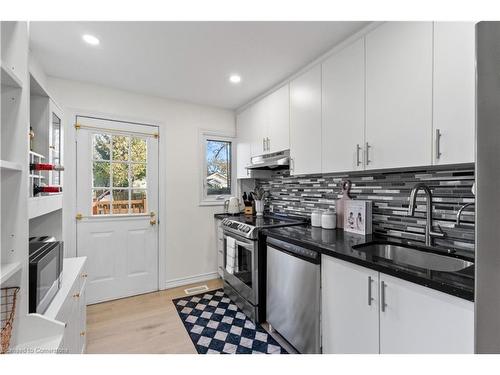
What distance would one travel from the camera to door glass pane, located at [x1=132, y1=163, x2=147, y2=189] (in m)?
2.75

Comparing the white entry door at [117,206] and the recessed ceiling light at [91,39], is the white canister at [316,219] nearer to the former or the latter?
the white entry door at [117,206]

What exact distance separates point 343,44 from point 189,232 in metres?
2.55

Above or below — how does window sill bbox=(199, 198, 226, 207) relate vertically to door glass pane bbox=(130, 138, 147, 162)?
below

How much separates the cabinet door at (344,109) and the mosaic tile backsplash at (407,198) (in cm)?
23

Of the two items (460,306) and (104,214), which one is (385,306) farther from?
(104,214)

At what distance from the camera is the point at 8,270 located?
31.3 inches

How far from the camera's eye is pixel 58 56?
6.43 ft

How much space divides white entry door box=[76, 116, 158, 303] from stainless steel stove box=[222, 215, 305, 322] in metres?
0.94

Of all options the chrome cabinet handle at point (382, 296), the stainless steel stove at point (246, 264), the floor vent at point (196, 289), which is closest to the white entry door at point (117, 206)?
the floor vent at point (196, 289)

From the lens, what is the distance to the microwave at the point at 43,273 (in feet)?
3.35

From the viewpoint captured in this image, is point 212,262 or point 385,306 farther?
point 212,262

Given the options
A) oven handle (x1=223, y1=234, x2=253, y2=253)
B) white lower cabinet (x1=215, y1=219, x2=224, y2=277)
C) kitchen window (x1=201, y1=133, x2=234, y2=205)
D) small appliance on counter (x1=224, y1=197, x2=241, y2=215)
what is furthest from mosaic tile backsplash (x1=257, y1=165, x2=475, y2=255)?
kitchen window (x1=201, y1=133, x2=234, y2=205)

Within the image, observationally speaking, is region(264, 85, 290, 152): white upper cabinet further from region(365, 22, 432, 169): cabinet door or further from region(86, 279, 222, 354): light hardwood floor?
region(86, 279, 222, 354): light hardwood floor
